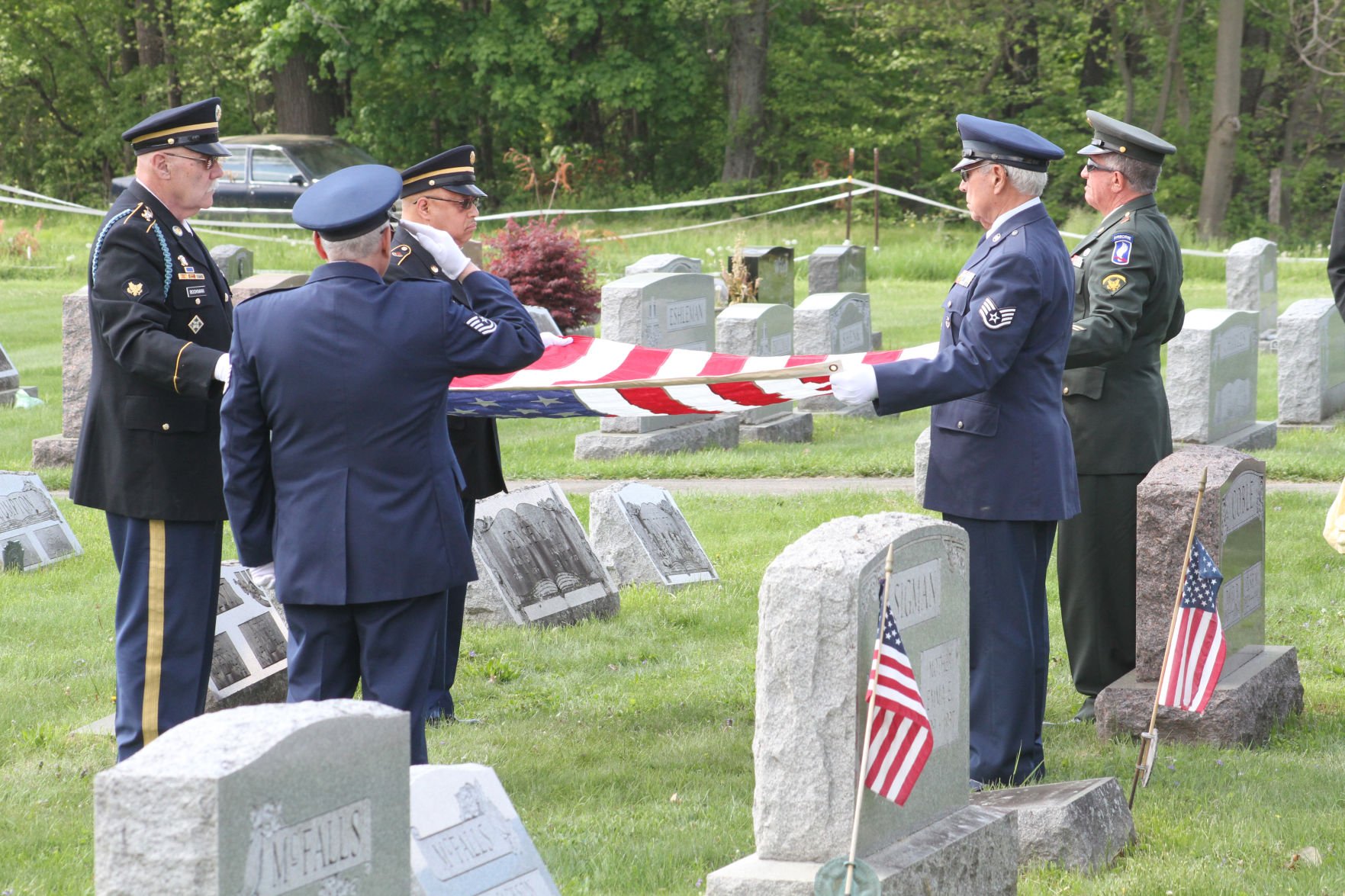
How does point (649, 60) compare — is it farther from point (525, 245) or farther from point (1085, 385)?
point (1085, 385)

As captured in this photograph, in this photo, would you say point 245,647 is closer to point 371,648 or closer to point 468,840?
point 371,648

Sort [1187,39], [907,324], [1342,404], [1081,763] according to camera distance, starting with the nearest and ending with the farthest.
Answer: [1081,763], [1342,404], [907,324], [1187,39]

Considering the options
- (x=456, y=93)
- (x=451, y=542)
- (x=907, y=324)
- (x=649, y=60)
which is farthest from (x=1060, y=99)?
(x=451, y=542)

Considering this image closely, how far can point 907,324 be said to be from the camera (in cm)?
1764

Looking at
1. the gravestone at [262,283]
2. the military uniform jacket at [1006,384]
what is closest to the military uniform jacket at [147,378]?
the military uniform jacket at [1006,384]

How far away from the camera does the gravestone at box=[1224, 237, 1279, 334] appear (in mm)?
15664

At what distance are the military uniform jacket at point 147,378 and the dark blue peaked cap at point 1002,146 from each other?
91.6 inches

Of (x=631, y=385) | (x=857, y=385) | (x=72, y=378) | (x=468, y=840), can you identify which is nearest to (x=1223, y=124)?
(x=72, y=378)

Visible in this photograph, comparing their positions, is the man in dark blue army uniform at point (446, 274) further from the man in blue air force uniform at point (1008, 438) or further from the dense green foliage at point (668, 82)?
the dense green foliage at point (668, 82)

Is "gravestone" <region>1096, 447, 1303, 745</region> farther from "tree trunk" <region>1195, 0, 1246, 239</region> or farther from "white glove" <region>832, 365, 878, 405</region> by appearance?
"tree trunk" <region>1195, 0, 1246, 239</region>

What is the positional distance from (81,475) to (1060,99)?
30.6 metres

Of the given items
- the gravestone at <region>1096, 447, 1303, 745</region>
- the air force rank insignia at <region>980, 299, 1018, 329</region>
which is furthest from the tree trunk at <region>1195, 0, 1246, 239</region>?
the air force rank insignia at <region>980, 299, 1018, 329</region>

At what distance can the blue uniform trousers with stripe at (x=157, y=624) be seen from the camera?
4.71 meters

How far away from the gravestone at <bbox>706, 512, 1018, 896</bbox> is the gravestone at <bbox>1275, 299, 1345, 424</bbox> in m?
9.11
